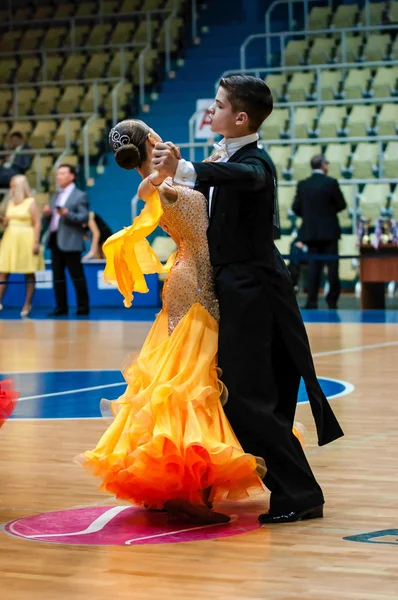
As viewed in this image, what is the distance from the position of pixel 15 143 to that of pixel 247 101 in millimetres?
15053

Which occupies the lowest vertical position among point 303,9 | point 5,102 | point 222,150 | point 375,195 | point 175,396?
point 375,195

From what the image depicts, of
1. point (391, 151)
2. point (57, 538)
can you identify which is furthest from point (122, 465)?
point (391, 151)

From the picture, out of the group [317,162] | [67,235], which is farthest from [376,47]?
[67,235]

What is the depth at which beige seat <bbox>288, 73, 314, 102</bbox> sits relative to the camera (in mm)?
19062

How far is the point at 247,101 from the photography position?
14.5 feet

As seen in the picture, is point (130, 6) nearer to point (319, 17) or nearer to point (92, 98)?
point (92, 98)

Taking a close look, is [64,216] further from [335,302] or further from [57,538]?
[57,538]

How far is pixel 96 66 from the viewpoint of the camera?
21.6 m

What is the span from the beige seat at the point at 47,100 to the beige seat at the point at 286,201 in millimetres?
5101

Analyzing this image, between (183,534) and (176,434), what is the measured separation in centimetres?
33

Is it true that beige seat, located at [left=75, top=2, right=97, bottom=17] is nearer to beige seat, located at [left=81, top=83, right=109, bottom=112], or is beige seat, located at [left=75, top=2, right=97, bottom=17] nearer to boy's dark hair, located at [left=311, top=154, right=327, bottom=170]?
beige seat, located at [left=81, top=83, right=109, bottom=112]

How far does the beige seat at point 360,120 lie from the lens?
1803 cm

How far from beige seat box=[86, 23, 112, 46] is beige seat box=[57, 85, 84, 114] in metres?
1.42

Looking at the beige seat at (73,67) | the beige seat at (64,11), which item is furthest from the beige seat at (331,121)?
the beige seat at (64,11)
